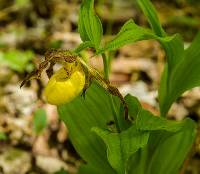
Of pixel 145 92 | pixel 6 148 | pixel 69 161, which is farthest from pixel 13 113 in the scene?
pixel 145 92

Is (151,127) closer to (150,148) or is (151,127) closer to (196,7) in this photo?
(150,148)

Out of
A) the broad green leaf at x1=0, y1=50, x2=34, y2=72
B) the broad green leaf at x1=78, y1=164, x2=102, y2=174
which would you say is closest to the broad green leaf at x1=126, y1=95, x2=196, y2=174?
the broad green leaf at x1=78, y1=164, x2=102, y2=174

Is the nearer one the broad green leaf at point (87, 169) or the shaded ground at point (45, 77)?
the broad green leaf at point (87, 169)

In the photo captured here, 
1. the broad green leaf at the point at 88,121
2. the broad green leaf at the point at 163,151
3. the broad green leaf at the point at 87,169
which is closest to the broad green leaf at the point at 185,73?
the broad green leaf at the point at 163,151

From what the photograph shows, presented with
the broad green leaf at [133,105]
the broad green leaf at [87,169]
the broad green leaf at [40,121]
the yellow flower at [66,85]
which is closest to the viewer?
the yellow flower at [66,85]

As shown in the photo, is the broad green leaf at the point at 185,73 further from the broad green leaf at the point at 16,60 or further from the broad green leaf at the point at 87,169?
the broad green leaf at the point at 16,60

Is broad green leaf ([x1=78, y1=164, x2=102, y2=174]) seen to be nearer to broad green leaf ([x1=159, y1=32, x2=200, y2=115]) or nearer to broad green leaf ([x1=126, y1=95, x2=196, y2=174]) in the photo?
broad green leaf ([x1=126, y1=95, x2=196, y2=174])

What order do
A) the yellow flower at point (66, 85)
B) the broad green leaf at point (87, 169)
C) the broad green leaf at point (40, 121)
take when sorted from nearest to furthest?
the yellow flower at point (66, 85) < the broad green leaf at point (87, 169) < the broad green leaf at point (40, 121)

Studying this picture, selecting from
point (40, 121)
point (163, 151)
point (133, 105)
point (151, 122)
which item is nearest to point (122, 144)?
point (151, 122)
